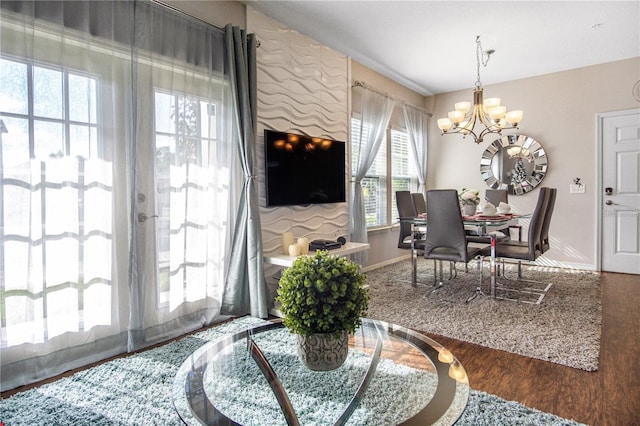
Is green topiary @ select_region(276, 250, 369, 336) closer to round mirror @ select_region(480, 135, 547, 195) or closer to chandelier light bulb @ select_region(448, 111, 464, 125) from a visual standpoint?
chandelier light bulb @ select_region(448, 111, 464, 125)

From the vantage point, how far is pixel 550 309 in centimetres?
329

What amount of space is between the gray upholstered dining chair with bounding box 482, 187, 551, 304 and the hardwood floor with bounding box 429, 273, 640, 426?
0.90 meters

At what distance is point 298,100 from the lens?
3.81 meters

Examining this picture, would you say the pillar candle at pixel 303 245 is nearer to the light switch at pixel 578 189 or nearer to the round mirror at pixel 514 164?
the round mirror at pixel 514 164

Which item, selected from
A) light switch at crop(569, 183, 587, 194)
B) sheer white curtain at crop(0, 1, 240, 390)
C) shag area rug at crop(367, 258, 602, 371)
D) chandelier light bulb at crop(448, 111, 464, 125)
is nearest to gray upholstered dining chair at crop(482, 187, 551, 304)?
shag area rug at crop(367, 258, 602, 371)

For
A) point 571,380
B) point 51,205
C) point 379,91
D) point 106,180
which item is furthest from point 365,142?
point 51,205

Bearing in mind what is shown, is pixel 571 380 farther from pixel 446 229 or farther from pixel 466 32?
pixel 466 32

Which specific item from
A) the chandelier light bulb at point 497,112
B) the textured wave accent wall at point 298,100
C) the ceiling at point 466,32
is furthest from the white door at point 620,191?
the textured wave accent wall at point 298,100

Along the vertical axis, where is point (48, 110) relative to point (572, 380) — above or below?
above

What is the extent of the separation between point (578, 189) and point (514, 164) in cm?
86

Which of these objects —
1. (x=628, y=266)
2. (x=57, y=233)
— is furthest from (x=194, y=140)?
(x=628, y=266)

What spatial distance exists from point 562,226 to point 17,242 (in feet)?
19.2

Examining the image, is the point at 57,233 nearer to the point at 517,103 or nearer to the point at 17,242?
the point at 17,242

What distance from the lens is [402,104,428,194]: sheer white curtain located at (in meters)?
5.80
